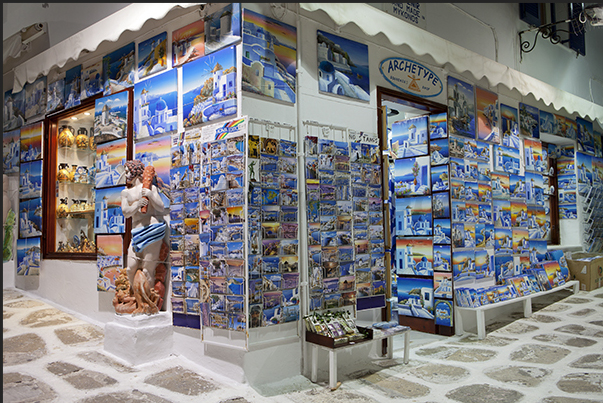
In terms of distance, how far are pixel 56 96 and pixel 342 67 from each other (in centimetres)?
383

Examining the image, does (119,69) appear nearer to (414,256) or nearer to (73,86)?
(73,86)

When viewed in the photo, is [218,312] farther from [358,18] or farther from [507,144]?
[507,144]

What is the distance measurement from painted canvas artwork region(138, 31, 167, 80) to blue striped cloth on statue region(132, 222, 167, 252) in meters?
1.60

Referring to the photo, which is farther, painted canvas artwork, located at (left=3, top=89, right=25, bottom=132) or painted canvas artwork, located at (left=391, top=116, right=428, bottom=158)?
painted canvas artwork, located at (left=3, top=89, right=25, bottom=132)

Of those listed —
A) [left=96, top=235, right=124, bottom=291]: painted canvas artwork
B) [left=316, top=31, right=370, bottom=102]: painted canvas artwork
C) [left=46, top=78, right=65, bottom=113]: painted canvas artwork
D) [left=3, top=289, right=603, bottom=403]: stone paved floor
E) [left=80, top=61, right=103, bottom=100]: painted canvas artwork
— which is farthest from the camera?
[left=46, top=78, right=65, bottom=113]: painted canvas artwork

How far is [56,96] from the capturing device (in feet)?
19.2

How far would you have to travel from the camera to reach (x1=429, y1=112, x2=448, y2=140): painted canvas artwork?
5.65m

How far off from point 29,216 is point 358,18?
4992mm

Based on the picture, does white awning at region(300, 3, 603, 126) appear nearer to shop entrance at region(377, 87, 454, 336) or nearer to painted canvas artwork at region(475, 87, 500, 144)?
painted canvas artwork at region(475, 87, 500, 144)

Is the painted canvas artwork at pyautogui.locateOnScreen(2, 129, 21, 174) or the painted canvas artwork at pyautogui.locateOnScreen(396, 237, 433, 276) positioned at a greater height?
the painted canvas artwork at pyautogui.locateOnScreen(2, 129, 21, 174)

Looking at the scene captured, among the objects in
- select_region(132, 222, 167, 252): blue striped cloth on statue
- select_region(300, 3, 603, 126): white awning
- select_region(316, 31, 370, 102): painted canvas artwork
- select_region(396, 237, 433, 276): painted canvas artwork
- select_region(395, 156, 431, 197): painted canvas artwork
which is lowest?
select_region(396, 237, 433, 276): painted canvas artwork

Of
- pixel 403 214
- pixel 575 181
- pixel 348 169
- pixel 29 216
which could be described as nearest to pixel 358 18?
pixel 348 169

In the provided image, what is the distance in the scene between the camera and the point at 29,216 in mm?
6105

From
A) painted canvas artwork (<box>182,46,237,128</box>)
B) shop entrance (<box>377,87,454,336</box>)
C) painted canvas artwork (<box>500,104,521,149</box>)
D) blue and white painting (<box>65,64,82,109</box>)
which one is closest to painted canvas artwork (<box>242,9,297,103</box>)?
painted canvas artwork (<box>182,46,237,128</box>)
